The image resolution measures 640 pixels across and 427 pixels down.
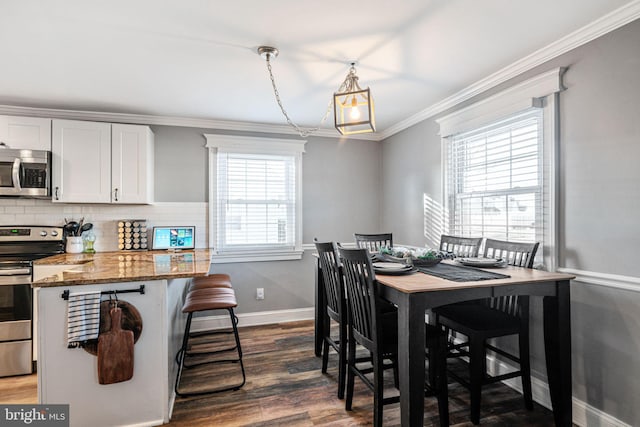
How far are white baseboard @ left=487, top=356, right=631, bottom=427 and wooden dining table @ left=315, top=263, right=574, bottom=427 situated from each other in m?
0.21

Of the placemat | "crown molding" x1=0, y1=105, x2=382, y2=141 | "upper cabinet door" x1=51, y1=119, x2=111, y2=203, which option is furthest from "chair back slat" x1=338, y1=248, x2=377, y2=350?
"upper cabinet door" x1=51, y1=119, x2=111, y2=203

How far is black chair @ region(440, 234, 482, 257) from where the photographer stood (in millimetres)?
2646

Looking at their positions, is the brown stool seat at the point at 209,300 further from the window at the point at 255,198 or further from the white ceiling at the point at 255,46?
the white ceiling at the point at 255,46

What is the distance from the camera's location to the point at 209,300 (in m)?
2.41

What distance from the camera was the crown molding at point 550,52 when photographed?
1.82 meters

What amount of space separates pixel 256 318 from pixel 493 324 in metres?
2.70

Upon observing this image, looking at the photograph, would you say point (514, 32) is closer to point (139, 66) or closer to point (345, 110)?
point (345, 110)

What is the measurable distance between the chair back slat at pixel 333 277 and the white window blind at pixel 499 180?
1406 mm

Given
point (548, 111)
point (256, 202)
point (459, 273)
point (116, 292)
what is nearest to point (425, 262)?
point (459, 273)

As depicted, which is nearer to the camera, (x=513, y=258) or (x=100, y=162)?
(x=513, y=258)

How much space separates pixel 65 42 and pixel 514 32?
2.85 meters

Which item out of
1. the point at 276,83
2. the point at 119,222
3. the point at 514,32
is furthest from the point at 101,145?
the point at 514,32

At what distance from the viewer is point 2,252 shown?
3068mm

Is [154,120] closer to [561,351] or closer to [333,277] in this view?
[333,277]
